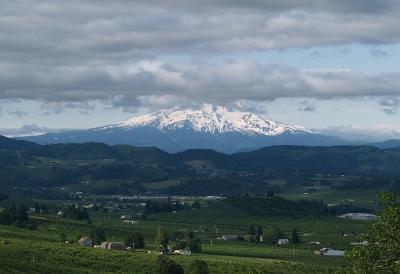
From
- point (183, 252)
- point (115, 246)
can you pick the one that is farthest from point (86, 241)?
point (183, 252)

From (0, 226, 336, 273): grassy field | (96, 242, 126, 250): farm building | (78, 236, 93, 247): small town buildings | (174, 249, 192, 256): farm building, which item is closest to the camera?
(0, 226, 336, 273): grassy field

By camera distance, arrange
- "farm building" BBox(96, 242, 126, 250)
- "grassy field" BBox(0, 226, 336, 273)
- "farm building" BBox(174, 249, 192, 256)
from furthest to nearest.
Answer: "farm building" BBox(174, 249, 192, 256) < "farm building" BBox(96, 242, 126, 250) < "grassy field" BBox(0, 226, 336, 273)

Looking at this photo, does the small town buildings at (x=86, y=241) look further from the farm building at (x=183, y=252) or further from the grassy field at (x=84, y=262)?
the grassy field at (x=84, y=262)

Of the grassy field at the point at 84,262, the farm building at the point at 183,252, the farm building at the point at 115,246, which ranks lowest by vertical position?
the farm building at the point at 183,252

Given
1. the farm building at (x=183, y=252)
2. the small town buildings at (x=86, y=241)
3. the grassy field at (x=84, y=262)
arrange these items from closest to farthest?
the grassy field at (x=84, y=262), the farm building at (x=183, y=252), the small town buildings at (x=86, y=241)

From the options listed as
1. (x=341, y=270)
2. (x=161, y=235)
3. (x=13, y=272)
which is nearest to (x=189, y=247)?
(x=161, y=235)

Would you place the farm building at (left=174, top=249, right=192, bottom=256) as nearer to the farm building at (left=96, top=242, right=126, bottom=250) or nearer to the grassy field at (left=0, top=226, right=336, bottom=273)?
the farm building at (left=96, top=242, right=126, bottom=250)

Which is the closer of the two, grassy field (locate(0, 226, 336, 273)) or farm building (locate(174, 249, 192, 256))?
grassy field (locate(0, 226, 336, 273))

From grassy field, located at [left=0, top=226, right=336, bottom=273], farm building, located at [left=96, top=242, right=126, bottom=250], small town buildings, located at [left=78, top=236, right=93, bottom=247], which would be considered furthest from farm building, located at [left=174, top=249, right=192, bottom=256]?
small town buildings, located at [left=78, top=236, right=93, bottom=247]

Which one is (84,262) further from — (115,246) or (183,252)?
(183,252)

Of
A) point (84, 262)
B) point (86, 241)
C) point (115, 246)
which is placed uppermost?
point (84, 262)

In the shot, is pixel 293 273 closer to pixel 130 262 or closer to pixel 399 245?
pixel 130 262

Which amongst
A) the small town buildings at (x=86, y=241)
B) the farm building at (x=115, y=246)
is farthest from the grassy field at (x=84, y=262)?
the small town buildings at (x=86, y=241)

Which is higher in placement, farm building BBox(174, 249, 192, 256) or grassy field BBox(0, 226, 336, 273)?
grassy field BBox(0, 226, 336, 273)
